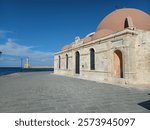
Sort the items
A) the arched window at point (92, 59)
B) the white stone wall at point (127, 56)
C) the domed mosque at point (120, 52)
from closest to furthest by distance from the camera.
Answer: the white stone wall at point (127, 56) → the domed mosque at point (120, 52) → the arched window at point (92, 59)

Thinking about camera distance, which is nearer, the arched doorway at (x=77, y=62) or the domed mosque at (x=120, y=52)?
the domed mosque at (x=120, y=52)

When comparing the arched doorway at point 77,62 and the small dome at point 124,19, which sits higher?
the small dome at point 124,19

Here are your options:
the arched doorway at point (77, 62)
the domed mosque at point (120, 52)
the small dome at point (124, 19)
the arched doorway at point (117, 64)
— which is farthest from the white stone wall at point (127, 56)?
the arched doorway at point (77, 62)

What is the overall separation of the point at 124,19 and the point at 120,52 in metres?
4.25

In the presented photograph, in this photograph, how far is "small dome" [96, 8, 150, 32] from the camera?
12.9 metres

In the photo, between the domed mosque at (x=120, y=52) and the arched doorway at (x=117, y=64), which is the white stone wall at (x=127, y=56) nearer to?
the domed mosque at (x=120, y=52)

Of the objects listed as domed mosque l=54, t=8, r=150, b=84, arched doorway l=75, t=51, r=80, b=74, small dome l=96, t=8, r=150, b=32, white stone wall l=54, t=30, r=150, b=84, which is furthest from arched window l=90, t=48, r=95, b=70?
arched doorway l=75, t=51, r=80, b=74

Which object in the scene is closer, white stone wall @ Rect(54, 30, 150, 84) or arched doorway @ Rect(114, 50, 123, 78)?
white stone wall @ Rect(54, 30, 150, 84)

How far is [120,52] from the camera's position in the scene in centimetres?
1157

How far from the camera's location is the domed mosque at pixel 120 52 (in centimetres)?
1023

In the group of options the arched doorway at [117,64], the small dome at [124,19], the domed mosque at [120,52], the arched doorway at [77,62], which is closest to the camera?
the domed mosque at [120,52]

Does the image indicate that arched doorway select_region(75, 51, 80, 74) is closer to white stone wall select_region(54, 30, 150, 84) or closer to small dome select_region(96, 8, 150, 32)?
white stone wall select_region(54, 30, 150, 84)

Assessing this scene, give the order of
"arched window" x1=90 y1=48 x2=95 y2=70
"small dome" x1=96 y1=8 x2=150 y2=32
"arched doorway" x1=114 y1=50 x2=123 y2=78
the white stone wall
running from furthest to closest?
1. "arched window" x1=90 y1=48 x2=95 y2=70
2. "small dome" x1=96 y1=8 x2=150 y2=32
3. "arched doorway" x1=114 y1=50 x2=123 y2=78
4. the white stone wall

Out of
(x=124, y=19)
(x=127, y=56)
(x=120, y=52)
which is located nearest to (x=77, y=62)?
(x=120, y=52)
